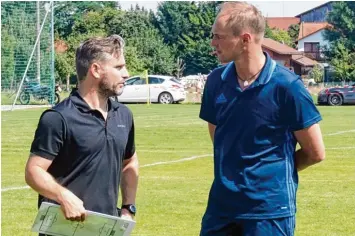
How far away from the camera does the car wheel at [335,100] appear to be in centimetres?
4669

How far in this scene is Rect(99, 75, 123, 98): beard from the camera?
218 inches

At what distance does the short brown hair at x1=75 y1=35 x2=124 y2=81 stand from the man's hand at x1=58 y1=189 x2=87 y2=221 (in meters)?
0.70

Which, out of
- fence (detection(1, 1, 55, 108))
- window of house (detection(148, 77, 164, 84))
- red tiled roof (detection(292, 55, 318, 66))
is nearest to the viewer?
fence (detection(1, 1, 55, 108))

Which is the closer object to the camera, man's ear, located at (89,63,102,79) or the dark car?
man's ear, located at (89,63,102,79)

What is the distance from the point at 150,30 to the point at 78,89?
79.6 m

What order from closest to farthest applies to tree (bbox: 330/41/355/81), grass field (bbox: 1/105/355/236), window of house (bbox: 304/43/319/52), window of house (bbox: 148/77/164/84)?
grass field (bbox: 1/105/355/236) → window of house (bbox: 148/77/164/84) → tree (bbox: 330/41/355/81) → window of house (bbox: 304/43/319/52)

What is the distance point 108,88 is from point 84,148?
0.36 metres

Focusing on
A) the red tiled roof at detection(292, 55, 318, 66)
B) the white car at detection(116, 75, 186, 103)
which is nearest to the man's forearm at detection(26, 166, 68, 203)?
the white car at detection(116, 75, 186, 103)

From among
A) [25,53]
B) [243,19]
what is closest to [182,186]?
[243,19]

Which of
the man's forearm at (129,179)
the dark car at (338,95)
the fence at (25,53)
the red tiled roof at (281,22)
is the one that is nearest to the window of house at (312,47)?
the red tiled roof at (281,22)

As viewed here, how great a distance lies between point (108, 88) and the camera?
5.57 m

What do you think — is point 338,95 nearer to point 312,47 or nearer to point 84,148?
point 84,148

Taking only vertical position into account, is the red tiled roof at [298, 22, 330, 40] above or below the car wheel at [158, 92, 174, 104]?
below

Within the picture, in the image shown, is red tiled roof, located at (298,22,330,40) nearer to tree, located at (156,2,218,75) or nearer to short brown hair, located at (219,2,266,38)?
tree, located at (156,2,218,75)
